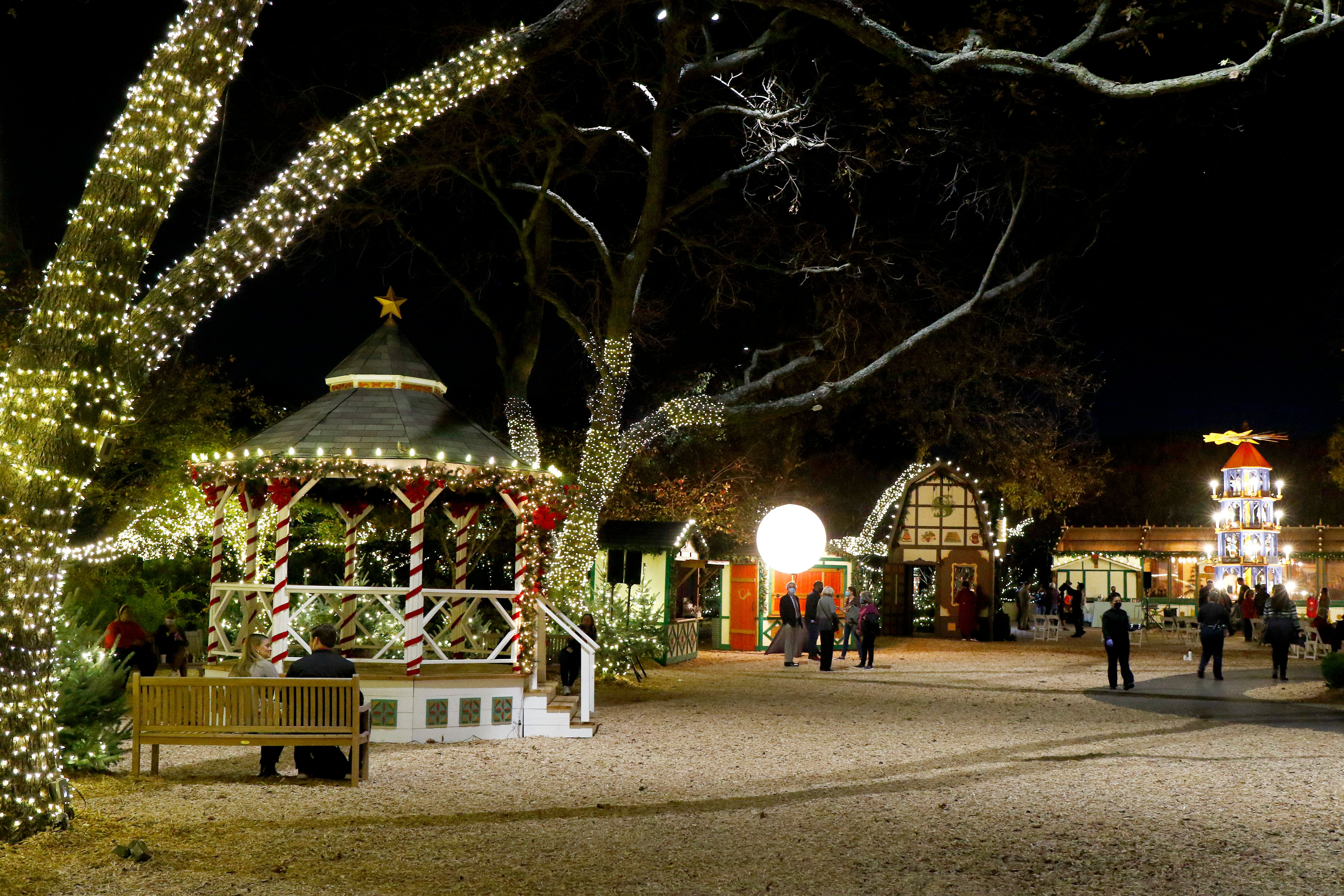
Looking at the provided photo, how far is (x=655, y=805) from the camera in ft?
27.5

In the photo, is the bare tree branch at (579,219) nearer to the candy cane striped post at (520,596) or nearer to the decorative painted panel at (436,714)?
the candy cane striped post at (520,596)

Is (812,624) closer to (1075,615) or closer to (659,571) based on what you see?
(659,571)

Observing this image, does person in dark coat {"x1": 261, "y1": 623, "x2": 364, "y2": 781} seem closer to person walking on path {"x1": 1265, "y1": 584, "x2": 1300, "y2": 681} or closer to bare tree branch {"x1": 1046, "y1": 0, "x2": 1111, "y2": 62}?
bare tree branch {"x1": 1046, "y1": 0, "x2": 1111, "y2": 62}

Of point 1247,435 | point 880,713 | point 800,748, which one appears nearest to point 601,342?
point 880,713

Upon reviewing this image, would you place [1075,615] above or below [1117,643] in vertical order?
below

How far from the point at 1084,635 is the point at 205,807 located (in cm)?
3085

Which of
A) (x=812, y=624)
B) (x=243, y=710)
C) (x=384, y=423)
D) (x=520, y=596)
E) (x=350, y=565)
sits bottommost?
(x=812, y=624)

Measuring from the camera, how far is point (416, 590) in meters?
12.8

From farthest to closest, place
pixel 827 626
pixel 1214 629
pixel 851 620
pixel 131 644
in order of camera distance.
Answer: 1. pixel 851 620
2. pixel 827 626
3. pixel 1214 629
4. pixel 131 644

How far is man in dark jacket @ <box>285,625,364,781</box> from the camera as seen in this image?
30.7 feet

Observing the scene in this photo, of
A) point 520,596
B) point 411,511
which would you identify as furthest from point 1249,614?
point 411,511

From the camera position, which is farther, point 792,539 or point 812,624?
point 812,624

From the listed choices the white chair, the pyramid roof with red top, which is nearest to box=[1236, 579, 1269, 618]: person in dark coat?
the white chair

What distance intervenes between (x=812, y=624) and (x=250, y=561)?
12674 millimetres
